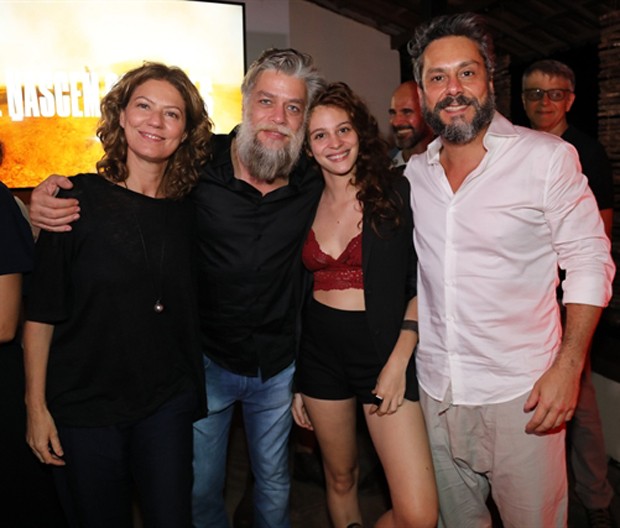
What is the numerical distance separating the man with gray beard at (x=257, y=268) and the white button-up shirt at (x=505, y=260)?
0.54m

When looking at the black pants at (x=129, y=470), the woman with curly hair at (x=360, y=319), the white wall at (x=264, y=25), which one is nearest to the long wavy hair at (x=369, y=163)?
the woman with curly hair at (x=360, y=319)

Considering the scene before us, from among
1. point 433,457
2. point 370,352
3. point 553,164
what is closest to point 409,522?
point 433,457

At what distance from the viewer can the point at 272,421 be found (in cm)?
229

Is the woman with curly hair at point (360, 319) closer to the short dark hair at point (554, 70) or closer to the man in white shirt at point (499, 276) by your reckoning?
the man in white shirt at point (499, 276)

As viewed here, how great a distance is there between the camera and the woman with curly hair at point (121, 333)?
5.61ft

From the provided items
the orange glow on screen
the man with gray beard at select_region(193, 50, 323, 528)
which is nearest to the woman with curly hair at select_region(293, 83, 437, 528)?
the man with gray beard at select_region(193, 50, 323, 528)

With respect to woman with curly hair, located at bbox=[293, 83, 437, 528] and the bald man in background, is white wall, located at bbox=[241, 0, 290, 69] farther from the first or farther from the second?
woman with curly hair, located at bbox=[293, 83, 437, 528]

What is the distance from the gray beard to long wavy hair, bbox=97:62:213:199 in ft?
0.55

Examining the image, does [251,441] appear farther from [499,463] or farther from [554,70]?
[554,70]

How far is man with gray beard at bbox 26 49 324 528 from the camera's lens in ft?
6.99

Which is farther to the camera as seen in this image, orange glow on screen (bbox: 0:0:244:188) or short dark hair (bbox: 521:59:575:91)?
orange glow on screen (bbox: 0:0:244:188)

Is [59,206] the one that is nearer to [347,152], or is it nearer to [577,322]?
[347,152]

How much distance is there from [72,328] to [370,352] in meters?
0.94

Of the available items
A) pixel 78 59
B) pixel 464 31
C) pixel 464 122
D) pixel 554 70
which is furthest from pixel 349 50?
pixel 464 122
